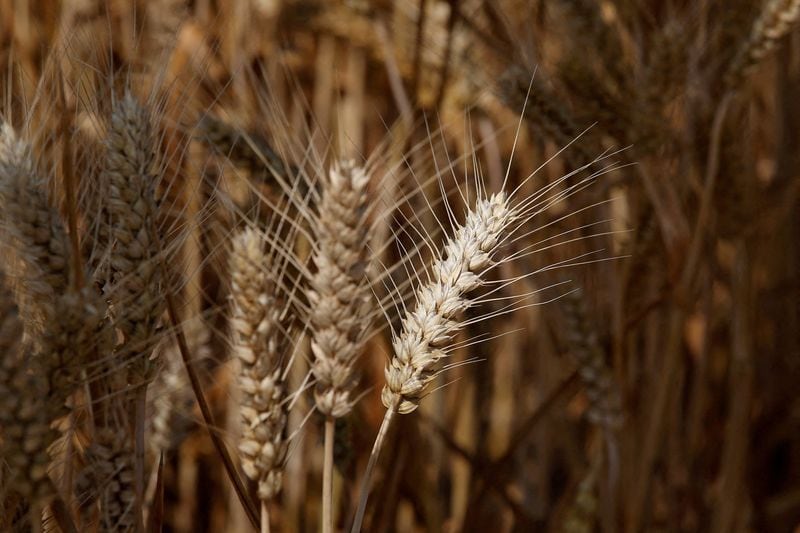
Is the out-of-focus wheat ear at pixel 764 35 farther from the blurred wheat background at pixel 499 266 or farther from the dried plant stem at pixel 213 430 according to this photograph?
the dried plant stem at pixel 213 430

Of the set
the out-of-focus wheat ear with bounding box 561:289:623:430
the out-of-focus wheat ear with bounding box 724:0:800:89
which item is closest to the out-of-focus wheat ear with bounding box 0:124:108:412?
the out-of-focus wheat ear with bounding box 561:289:623:430

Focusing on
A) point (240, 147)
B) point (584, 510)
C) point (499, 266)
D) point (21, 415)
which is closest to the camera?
point (21, 415)

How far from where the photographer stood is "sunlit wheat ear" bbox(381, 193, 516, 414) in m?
0.52

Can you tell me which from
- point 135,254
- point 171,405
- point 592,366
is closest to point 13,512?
point 135,254

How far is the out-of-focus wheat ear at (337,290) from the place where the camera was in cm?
55

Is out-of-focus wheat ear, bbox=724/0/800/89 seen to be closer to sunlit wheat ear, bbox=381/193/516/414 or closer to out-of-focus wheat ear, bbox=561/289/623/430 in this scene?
out-of-focus wheat ear, bbox=561/289/623/430

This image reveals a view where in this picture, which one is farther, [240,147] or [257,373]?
[240,147]

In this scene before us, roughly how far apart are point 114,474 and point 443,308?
26cm

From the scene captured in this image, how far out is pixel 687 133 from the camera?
0.99 meters

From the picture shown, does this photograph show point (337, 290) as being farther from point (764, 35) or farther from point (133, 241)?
point (764, 35)

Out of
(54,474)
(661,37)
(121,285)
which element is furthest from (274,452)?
(661,37)

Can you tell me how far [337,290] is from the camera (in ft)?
1.80

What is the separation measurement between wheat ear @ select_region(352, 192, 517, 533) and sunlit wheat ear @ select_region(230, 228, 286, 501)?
0.08m

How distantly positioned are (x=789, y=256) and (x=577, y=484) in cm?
71
